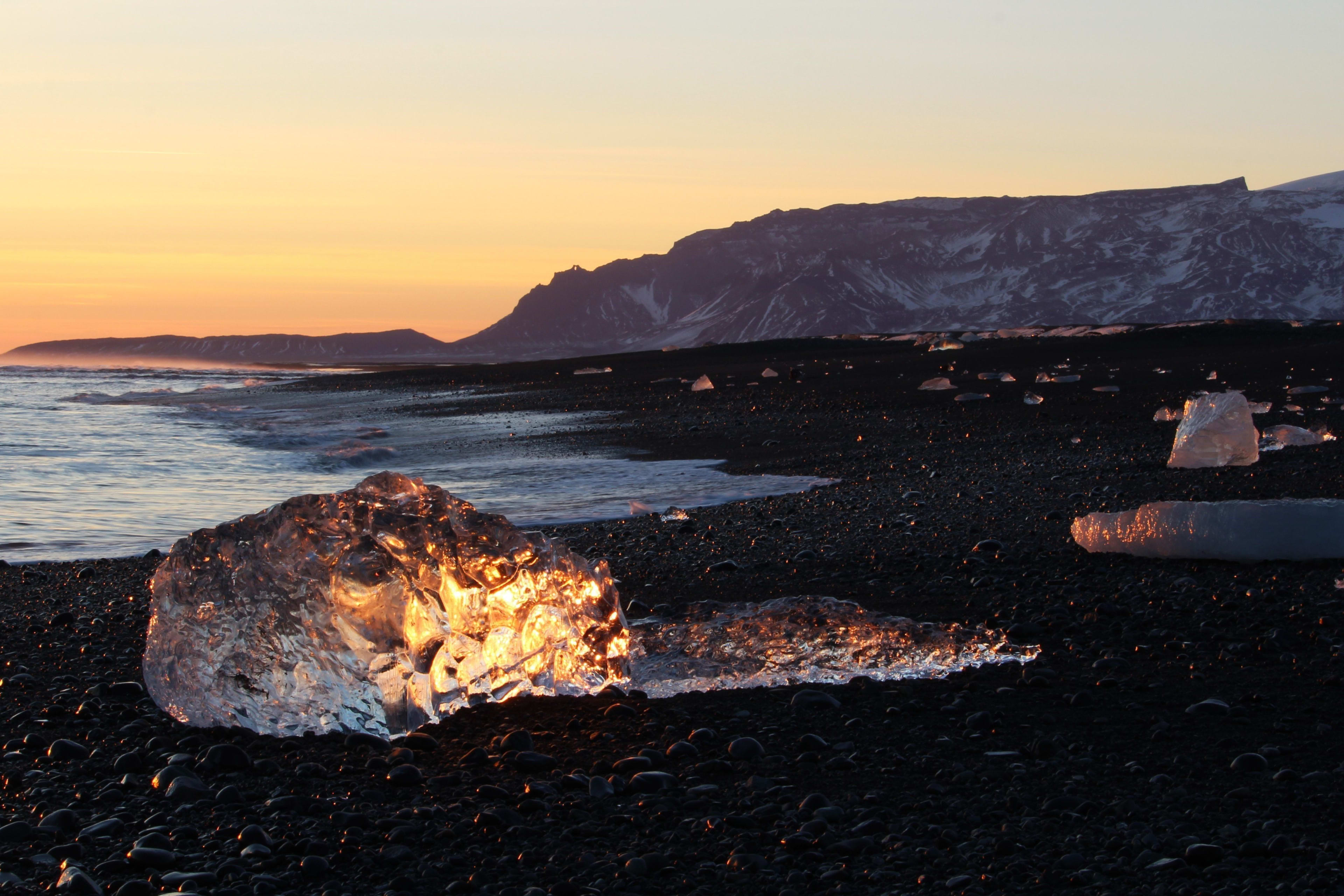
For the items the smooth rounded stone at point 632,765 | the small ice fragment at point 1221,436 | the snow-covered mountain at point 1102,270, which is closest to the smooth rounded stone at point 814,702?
the smooth rounded stone at point 632,765

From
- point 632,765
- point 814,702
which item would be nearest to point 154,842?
point 632,765

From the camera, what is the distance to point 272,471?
675 inches

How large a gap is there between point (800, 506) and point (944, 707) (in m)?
6.15

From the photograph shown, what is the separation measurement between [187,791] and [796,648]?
2.97 metres

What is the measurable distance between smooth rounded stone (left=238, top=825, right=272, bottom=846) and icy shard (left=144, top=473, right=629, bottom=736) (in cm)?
104

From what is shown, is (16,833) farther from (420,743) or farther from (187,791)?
(420,743)

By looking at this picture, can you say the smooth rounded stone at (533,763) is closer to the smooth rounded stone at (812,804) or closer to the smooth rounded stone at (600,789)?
the smooth rounded stone at (600,789)

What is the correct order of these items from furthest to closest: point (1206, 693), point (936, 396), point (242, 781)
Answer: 1. point (936, 396)
2. point (1206, 693)
3. point (242, 781)

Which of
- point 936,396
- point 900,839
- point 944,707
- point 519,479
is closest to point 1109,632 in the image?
point 944,707

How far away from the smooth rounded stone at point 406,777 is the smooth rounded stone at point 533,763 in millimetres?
344

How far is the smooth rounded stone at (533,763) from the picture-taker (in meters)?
4.13

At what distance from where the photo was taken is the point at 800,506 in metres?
10.8

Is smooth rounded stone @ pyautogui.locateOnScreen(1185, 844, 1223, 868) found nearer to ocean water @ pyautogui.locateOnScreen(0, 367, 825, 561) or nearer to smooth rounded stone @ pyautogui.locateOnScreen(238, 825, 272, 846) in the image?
smooth rounded stone @ pyautogui.locateOnScreen(238, 825, 272, 846)

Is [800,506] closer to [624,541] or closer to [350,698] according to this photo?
[624,541]
